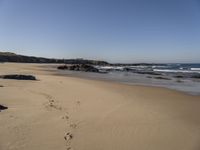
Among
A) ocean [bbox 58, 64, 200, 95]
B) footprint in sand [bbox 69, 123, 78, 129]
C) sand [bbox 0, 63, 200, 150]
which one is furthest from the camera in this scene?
ocean [bbox 58, 64, 200, 95]

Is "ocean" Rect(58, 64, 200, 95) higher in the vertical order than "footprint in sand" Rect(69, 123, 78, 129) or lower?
lower

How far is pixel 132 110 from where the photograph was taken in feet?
25.2

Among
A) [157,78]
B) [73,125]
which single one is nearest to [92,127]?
[73,125]

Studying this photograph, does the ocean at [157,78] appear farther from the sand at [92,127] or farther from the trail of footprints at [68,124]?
the trail of footprints at [68,124]

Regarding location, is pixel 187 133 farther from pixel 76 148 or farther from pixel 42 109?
pixel 42 109

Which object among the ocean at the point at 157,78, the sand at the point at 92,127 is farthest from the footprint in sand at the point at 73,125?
the ocean at the point at 157,78

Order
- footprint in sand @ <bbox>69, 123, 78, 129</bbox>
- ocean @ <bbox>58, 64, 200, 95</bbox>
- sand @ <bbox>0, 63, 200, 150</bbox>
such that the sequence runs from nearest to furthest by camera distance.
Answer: sand @ <bbox>0, 63, 200, 150</bbox> < footprint in sand @ <bbox>69, 123, 78, 129</bbox> < ocean @ <bbox>58, 64, 200, 95</bbox>

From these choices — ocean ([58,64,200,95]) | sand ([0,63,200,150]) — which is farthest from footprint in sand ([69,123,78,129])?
ocean ([58,64,200,95])

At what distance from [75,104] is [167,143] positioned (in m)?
4.04

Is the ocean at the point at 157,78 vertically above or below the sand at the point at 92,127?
below

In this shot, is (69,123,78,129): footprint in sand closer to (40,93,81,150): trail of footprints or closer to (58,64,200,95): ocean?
(40,93,81,150): trail of footprints

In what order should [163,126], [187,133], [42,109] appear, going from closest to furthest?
1. [187,133]
2. [163,126]
3. [42,109]

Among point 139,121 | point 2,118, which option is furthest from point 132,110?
point 2,118

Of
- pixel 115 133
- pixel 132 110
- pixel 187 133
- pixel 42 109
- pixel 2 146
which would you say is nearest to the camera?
pixel 2 146
